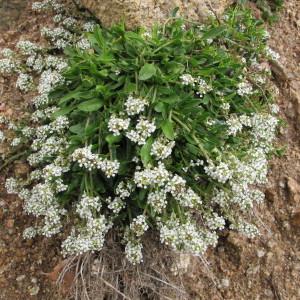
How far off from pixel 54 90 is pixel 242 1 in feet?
7.89

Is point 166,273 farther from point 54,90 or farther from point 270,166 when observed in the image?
point 54,90

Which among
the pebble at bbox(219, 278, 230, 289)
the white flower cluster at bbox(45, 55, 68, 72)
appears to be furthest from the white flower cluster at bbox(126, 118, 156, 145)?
the pebble at bbox(219, 278, 230, 289)

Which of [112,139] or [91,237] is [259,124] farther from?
[91,237]

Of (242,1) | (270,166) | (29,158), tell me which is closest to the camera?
(29,158)

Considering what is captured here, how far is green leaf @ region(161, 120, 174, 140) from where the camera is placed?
3.07 m

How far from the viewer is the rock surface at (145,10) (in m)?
4.09

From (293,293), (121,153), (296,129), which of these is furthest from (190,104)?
(293,293)

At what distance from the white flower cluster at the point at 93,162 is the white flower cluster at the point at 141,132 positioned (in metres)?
0.22

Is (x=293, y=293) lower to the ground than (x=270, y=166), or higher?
lower

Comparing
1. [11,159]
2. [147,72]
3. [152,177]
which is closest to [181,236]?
[152,177]

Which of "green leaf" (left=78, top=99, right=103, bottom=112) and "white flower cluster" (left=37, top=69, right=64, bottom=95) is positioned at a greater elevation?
"green leaf" (left=78, top=99, right=103, bottom=112)

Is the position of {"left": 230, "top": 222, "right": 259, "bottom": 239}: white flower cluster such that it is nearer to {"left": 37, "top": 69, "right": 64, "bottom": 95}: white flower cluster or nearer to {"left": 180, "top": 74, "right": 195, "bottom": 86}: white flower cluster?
{"left": 180, "top": 74, "right": 195, "bottom": 86}: white flower cluster

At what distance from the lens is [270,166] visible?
417cm

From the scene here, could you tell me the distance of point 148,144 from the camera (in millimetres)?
3086
